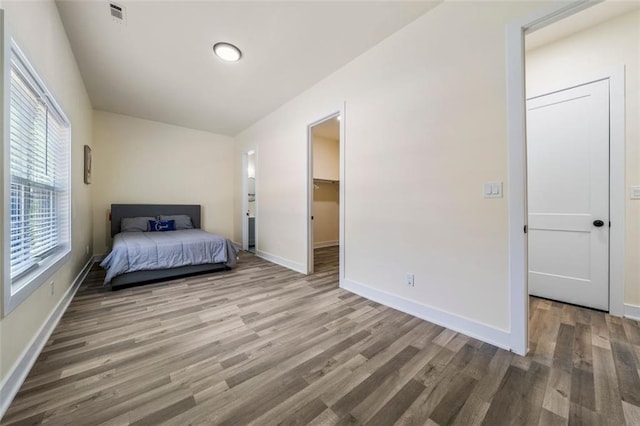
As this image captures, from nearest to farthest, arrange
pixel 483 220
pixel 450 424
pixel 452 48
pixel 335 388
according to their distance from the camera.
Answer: pixel 450 424 < pixel 335 388 < pixel 483 220 < pixel 452 48

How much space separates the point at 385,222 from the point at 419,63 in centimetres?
145

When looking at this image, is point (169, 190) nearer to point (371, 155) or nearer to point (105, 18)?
point (105, 18)

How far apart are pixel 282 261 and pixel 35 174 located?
277 centimetres

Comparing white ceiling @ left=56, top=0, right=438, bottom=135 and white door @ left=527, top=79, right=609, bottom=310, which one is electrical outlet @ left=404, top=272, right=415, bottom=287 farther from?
white ceiling @ left=56, top=0, right=438, bottom=135

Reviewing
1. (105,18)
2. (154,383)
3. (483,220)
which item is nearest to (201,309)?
(154,383)

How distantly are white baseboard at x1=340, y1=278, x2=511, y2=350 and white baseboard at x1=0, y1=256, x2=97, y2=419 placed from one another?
2430mm

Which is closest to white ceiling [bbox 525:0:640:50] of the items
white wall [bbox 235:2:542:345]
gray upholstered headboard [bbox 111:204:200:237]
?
white wall [bbox 235:2:542:345]

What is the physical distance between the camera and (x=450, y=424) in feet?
3.53

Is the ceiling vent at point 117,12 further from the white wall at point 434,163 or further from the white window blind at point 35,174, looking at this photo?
the white wall at point 434,163

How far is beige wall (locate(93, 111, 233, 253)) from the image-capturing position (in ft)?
13.9

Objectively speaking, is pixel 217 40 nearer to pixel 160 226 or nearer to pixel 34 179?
pixel 34 179

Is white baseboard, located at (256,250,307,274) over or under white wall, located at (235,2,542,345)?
under

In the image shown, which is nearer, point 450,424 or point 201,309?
point 450,424

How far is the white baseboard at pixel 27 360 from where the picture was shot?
3.76 ft
